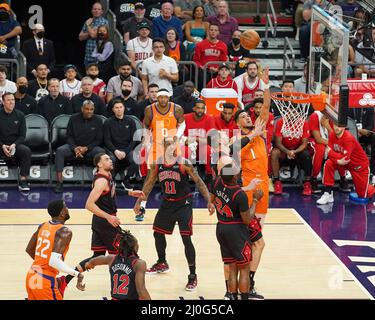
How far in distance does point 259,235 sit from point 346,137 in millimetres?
4668

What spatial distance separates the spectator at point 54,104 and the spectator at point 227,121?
2.62 meters

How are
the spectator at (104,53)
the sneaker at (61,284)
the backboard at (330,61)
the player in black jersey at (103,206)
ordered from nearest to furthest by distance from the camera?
the sneaker at (61,284), the player in black jersey at (103,206), the backboard at (330,61), the spectator at (104,53)

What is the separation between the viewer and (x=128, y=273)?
9.39m

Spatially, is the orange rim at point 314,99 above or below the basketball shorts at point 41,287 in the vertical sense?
above

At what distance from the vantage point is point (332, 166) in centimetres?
1546

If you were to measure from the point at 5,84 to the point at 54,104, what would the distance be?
35.5 inches

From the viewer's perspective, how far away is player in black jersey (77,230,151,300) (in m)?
9.30

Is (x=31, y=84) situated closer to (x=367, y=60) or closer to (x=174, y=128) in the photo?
(x=174, y=128)

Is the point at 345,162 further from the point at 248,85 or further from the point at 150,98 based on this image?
the point at 150,98

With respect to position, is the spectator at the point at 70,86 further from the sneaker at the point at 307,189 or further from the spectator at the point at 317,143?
the sneaker at the point at 307,189

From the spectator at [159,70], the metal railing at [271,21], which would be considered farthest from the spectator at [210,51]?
the metal railing at [271,21]

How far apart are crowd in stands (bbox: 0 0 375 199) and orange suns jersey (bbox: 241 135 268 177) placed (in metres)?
3.54

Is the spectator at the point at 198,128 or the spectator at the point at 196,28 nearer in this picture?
the spectator at the point at 198,128

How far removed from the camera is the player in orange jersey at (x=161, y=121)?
13.9m
